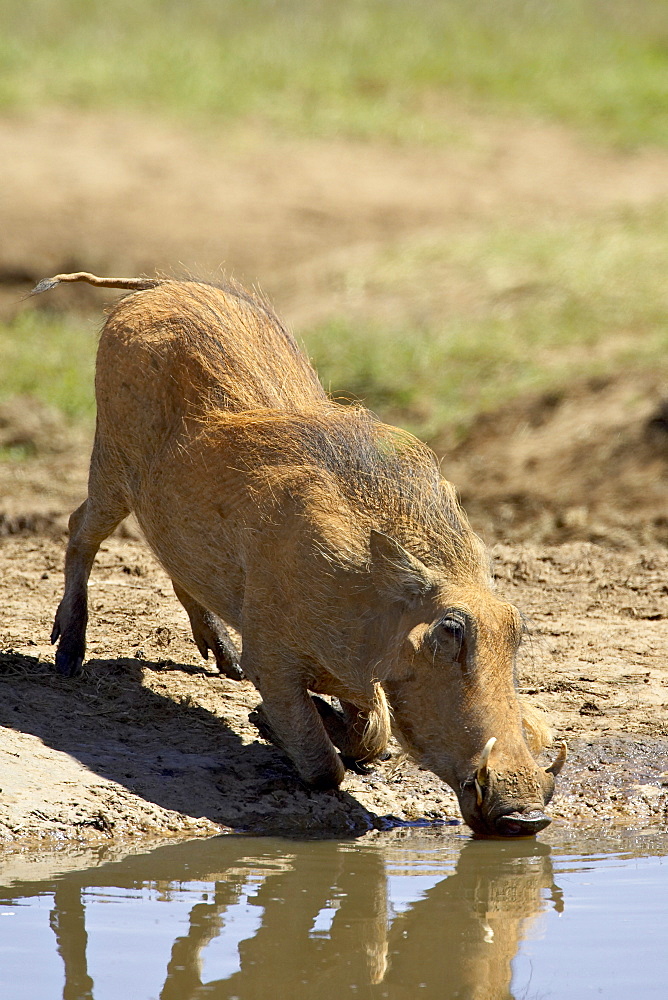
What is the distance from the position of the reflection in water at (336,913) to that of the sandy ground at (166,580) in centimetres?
28

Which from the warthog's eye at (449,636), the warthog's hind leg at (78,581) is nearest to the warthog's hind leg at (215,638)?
the warthog's hind leg at (78,581)

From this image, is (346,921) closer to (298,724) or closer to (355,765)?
(298,724)

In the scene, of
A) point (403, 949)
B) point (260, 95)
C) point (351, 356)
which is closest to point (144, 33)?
point (260, 95)

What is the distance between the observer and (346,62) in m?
17.1

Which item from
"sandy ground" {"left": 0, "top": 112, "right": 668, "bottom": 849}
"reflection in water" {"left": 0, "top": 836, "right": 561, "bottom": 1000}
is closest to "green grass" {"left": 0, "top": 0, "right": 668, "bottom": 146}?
"sandy ground" {"left": 0, "top": 112, "right": 668, "bottom": 849}

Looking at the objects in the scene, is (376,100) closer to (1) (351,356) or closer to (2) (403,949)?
(1) (351,356)

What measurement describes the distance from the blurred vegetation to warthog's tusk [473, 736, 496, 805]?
4828 mm

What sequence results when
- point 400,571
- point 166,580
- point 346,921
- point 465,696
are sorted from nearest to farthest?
point 346,921 < point 465,696 < point 400,571 < point 166,580

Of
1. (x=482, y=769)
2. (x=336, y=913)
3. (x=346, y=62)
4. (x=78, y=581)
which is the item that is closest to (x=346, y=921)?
(x=336, y=913)

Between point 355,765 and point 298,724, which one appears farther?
point 355,765

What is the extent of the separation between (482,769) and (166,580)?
9.57ft

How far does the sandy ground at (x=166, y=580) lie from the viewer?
14.3 feet

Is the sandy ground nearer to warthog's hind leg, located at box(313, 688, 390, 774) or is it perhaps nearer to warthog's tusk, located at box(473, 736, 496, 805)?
warthog's hind leg, located at box(313, 688, 390, 774)

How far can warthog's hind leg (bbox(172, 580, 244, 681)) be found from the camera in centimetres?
523
